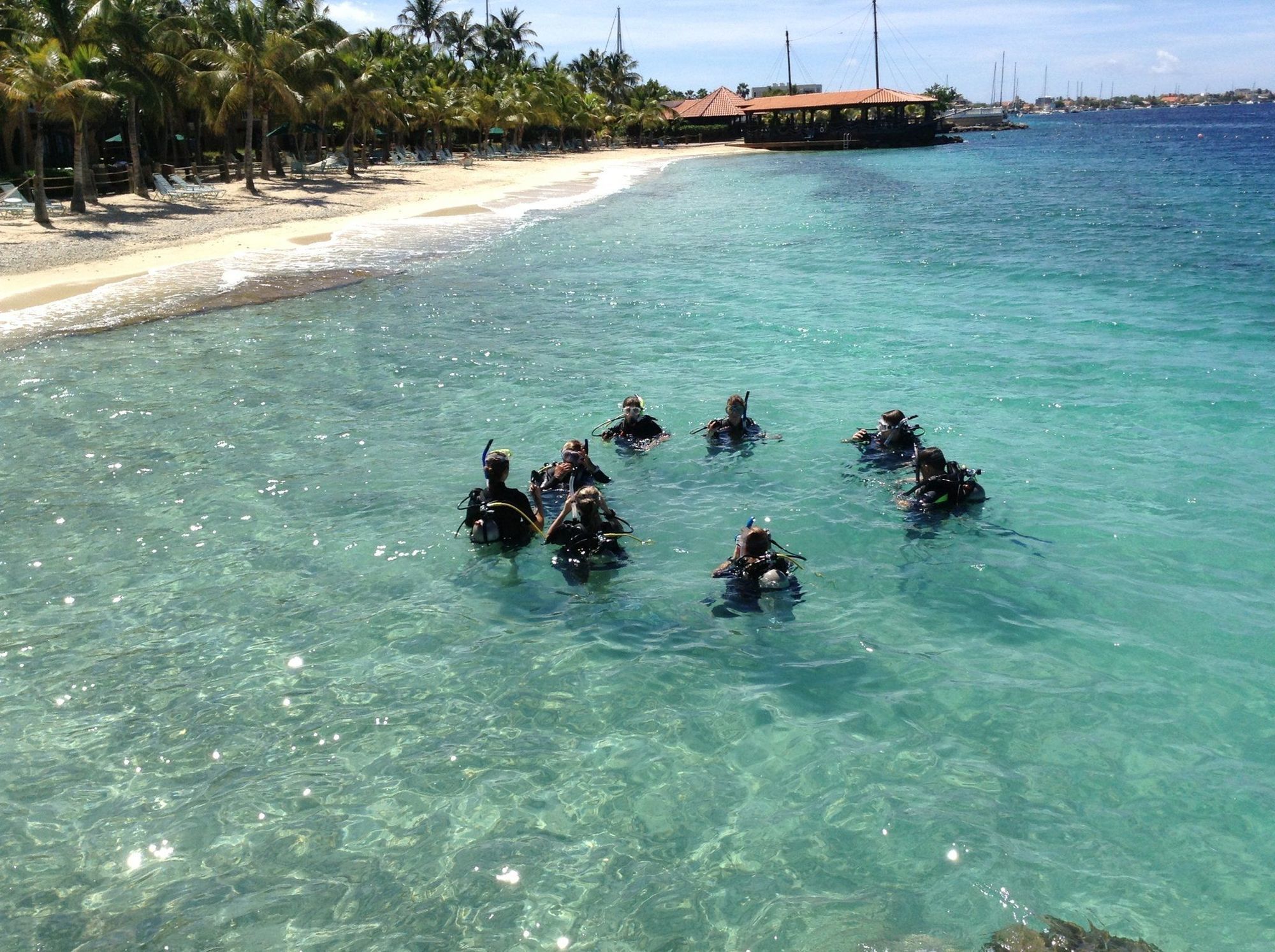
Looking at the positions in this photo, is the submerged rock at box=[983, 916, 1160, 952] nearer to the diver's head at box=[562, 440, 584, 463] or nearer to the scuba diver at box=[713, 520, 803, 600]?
the scuba diver at box=[713, 520, 803, 600]

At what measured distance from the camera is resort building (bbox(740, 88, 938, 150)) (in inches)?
3733

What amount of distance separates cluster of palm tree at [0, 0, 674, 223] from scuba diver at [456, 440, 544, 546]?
24.1m

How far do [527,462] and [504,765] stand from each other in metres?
6.56

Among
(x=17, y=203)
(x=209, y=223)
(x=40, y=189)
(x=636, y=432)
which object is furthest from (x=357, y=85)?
(x=636, y=432)

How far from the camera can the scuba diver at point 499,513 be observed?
9586 millimetres

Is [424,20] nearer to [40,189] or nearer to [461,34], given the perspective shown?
[461,34]

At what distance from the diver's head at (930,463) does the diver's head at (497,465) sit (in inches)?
171

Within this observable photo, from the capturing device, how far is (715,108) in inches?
4210

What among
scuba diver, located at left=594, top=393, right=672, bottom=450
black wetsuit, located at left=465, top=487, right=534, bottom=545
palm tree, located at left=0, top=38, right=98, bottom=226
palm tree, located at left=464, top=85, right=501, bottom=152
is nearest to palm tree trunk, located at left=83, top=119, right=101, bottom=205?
palm tree, located at left=0, top=38, right=98, bottom=226

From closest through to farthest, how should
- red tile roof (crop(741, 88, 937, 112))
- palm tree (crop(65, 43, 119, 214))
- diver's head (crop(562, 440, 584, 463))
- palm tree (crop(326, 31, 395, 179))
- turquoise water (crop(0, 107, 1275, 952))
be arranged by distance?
1. turquoise water (crop(0, 107, 1275, 952))
2. diver's head (crop(562, 440, 584, 463))
3. palm tree (crop(65, 43, 119, 214))
4. palm tree (crop(326, 31, 395, 179))
5. red tile roof (crop(741, 88, 937, 112))

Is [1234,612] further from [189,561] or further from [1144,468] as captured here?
[189,561]

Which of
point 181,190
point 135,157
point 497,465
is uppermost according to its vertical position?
point 135,157

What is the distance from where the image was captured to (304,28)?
43.4m

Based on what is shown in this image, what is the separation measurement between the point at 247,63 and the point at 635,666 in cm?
3972
